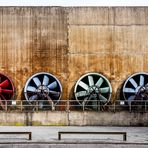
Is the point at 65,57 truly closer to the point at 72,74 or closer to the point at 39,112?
the point at 72,74

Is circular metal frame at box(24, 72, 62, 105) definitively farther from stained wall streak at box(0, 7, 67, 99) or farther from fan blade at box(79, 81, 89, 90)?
fan blade at box(79, 81, 89, 90)

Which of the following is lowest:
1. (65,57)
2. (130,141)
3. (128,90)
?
(130,141)

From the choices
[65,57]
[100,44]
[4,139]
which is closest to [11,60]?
[65,57]

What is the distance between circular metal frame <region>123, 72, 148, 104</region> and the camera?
27703 millimetres

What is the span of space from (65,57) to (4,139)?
417 inches

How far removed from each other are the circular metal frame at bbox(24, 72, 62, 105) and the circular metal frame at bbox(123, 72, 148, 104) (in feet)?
11.8

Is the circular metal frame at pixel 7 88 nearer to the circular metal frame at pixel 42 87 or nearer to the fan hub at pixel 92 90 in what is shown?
the circular metal frame at pixel 42 87

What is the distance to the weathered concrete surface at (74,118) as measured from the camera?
25.1 metres

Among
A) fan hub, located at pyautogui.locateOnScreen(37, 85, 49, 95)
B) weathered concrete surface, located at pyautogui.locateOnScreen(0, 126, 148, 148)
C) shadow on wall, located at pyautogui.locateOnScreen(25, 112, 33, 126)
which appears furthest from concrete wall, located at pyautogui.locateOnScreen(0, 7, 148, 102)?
weathered concrete surface, located at pyautogui.locateOnScreen(0, 126, 148, 148)

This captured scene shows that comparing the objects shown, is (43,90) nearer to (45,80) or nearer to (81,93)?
(45,80)

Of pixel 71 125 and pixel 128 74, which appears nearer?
pixel 71 125

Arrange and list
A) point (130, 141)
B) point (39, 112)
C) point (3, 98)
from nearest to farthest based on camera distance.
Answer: point (130, 141), point (39, 112), point (3, 98)

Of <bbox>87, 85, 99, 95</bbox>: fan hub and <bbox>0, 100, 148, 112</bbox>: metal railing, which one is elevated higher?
<bbox>87, 85, 99, 95</bbox>: fan hub

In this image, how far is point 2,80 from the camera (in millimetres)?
28016
